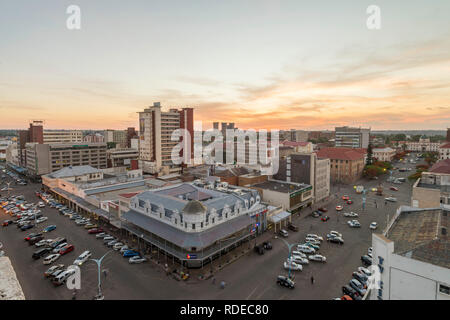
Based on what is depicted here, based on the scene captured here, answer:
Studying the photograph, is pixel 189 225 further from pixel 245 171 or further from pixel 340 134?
pixel 340 134

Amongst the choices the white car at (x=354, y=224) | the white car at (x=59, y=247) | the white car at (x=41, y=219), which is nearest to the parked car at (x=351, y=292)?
the white car at (x=354, y=224)

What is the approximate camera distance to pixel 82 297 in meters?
26.2

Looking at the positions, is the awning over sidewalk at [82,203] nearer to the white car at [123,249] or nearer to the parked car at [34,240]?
the parked car at [34,240]

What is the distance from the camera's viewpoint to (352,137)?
137m

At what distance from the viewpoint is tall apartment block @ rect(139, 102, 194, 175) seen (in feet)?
270

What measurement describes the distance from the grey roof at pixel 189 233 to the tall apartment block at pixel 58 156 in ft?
220

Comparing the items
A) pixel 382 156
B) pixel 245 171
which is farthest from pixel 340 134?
pixel 245 171

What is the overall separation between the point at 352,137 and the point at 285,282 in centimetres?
12975

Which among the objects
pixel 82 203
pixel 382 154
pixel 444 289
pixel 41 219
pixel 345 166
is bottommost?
pixel 41 219

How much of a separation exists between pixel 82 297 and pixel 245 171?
46.0m

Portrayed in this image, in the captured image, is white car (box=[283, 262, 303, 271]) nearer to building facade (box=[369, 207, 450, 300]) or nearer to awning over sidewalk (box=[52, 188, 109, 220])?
building facade (box=[369, 207, 450, 300])

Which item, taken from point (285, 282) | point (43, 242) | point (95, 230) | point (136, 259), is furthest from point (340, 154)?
point (43, 242)

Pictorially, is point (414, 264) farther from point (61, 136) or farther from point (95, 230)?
point (61, 136)

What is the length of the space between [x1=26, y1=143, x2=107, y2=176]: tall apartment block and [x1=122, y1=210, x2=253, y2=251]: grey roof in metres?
67.0
